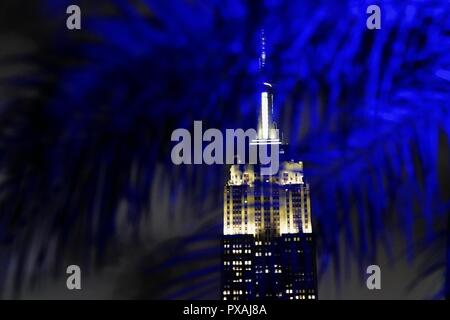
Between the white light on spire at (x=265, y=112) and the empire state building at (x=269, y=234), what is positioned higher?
the white light on spire at (x=265, y=112)

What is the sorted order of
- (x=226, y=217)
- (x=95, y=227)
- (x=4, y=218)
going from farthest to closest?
→ (x=226, y=217)
(x=95, y=227)
(x=4, y=218)

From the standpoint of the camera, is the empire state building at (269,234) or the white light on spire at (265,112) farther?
the empire state building at (269,234)

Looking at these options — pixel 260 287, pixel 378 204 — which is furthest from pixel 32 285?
pixel 378 204

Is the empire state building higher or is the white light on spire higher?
the white light on spire

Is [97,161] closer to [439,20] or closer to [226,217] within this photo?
[226,217]

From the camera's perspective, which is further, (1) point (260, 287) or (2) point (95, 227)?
(1) point (260, 287)

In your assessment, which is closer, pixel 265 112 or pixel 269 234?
pixel 265 112

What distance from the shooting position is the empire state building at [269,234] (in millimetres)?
7047

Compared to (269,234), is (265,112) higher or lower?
higher

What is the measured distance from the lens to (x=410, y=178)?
242 inches

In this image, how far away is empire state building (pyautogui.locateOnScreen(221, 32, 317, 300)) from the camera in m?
7.05

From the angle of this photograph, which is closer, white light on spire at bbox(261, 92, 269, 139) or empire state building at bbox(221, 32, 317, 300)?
white light on spire at bbox(261, 92, 269, 139)

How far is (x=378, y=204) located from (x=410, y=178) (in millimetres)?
498

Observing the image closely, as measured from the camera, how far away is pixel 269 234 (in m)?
7.21
